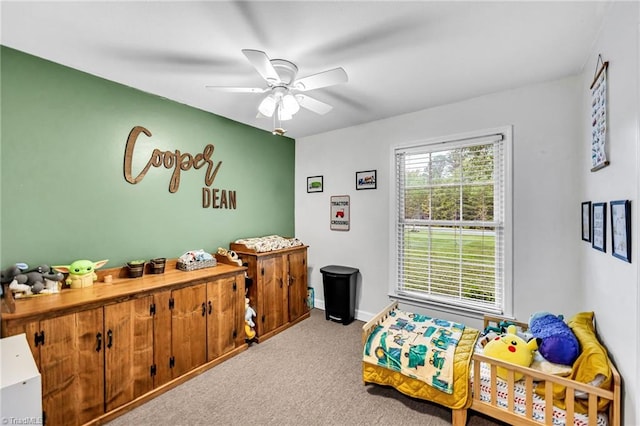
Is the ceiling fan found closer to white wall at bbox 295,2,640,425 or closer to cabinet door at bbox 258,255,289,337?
white wall at bbox 295,2,640,425

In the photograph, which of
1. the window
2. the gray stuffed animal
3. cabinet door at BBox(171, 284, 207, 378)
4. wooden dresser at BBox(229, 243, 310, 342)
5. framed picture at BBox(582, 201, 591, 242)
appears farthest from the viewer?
wooden dresser at BBox(229, 243, 310, 342)

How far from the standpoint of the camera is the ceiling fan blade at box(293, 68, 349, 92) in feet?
5.79

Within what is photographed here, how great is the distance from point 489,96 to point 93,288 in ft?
13.0

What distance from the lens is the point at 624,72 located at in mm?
1389

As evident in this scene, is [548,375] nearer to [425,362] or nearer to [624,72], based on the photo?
[425,362]

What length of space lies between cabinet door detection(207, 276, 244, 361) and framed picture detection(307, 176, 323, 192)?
73.7 inches

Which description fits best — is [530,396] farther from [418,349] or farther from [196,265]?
[196,265]

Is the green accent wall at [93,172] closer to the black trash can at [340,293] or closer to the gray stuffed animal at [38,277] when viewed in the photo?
the gray stuffed animal at [38,277]

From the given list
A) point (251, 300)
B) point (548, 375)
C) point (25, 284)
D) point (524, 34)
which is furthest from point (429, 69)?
point (25, 284)

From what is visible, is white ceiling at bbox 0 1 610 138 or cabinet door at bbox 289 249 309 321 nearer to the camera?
white ceiling at bbox 0 1 610 138

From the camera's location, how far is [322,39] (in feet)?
5.99

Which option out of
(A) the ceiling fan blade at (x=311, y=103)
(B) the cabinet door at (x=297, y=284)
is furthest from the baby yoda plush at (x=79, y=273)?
(A) the ceiling fan blade at (x=311, y=103)

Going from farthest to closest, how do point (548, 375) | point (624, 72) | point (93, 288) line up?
point (93, 288), point (548, 375), point (624, 72)

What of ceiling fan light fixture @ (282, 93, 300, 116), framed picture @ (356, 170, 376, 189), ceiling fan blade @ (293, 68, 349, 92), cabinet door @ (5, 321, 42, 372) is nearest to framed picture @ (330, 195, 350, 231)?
framed picture @ (356, 170, 376, 189)
